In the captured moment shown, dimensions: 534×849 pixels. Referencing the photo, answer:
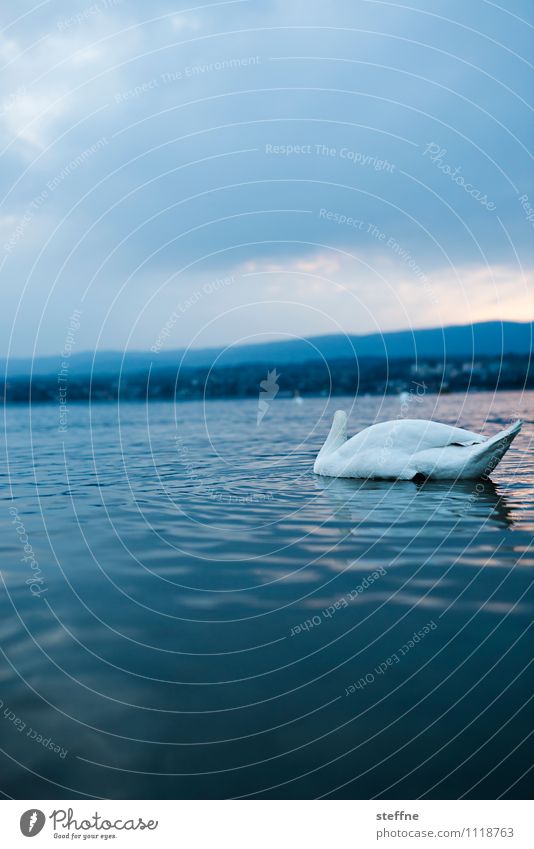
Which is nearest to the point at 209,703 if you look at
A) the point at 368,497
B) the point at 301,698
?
the point at 301,698

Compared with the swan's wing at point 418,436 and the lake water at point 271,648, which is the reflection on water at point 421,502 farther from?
the swan's wing at point 418,436

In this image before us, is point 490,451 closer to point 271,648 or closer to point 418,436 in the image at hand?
point 418,436

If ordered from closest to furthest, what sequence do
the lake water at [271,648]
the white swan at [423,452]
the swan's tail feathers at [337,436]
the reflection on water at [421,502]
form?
1. the lake water at [271,648]
2. the reflection on water at [421,502]
3. the white swan at [423,452]
4. the swan's tail feathers at [337,436]

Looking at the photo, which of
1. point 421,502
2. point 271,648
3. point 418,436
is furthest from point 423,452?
point 271,648

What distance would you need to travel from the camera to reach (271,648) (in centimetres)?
573

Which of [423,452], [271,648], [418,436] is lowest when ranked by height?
[271,648]

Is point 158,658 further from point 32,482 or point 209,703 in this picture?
point 32,482

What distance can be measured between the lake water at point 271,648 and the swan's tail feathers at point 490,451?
602mm

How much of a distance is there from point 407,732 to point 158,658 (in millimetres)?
2216

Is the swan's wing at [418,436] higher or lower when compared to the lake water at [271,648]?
higher

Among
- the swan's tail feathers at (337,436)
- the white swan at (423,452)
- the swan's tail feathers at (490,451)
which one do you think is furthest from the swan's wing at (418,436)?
the swan's tail feathers at (337,436)

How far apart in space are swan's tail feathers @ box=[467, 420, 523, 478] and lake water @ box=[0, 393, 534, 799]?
0.60 m

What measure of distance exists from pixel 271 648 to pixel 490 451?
7337 mm

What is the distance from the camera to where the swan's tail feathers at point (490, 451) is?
1129cm
